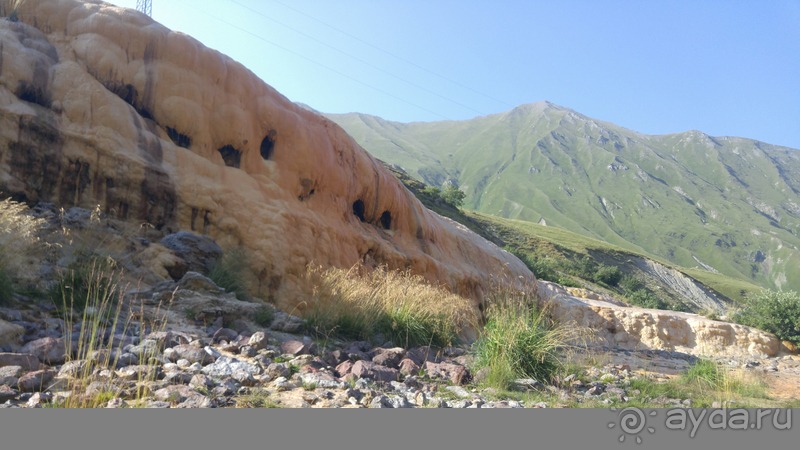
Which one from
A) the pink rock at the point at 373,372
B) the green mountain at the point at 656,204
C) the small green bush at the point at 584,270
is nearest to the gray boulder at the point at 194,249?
the pink rock at the point at 373,372

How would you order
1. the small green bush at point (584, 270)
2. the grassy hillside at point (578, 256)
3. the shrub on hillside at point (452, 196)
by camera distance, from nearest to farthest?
the grassy hillside at point (578, 256) < the small green bush at point (584, 270) < the shrub on hillside at point (452, 196)

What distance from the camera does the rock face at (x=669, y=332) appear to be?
621 inches

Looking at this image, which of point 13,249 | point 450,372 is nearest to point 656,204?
point 450,372

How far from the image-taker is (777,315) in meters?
17.2

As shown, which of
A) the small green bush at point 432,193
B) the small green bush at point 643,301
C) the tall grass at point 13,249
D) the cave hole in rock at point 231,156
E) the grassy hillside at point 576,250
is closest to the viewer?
the tall grass at point 13,249

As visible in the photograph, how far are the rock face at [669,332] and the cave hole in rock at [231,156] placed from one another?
10.8 m

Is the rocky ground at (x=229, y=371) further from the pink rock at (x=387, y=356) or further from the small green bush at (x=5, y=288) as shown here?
the small green bush at (x=5, y=288)

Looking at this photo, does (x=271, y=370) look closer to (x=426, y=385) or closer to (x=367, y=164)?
(x=426, y=385)

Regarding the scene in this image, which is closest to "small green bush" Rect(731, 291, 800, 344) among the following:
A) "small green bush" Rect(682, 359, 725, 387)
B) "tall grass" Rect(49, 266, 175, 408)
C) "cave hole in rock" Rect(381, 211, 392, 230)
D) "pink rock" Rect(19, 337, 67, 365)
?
"small green bush" Rect(682, 359, 725, 387)

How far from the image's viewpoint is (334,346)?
5996 millimetres

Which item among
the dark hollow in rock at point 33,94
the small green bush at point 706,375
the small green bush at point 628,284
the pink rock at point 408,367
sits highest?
the dark hollow in rock at point 33,94

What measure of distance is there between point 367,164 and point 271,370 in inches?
374

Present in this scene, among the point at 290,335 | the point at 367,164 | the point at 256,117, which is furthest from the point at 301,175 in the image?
the point at 290,335

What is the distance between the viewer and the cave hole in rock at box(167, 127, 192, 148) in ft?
30.2
